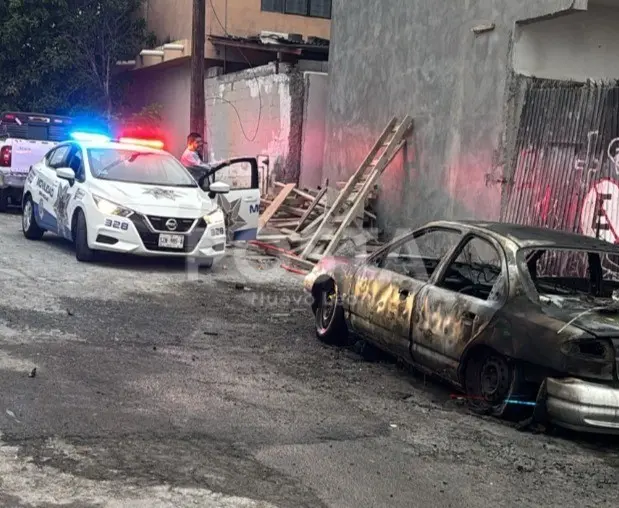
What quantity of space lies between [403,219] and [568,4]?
478 cm

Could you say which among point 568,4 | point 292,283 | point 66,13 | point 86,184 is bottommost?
point 292,283

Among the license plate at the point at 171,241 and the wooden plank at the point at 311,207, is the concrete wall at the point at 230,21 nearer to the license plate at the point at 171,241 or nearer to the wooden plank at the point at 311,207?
the wooden plank at the point at 311,207

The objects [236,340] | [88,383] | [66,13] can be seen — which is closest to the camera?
[88,383]

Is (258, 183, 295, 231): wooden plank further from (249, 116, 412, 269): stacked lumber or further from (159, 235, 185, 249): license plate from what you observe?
(159, 235, 185, 249): license plate

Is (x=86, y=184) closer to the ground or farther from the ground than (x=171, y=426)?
farther from the ground

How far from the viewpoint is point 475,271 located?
6.84 m

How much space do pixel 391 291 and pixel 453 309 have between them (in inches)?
33.7

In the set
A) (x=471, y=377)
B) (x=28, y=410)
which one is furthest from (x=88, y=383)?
(x=471, y=377)

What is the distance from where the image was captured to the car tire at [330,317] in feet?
24.4

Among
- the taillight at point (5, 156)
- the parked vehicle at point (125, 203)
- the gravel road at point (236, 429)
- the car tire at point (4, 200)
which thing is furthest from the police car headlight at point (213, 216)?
the car tire at point (4, 200)

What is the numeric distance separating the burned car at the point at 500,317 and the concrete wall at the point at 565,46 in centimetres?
410

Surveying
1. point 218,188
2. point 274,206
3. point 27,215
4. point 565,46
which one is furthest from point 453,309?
point 274,206

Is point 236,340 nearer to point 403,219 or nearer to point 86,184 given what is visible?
point 86,184

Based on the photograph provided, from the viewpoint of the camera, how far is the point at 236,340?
7.44 m
